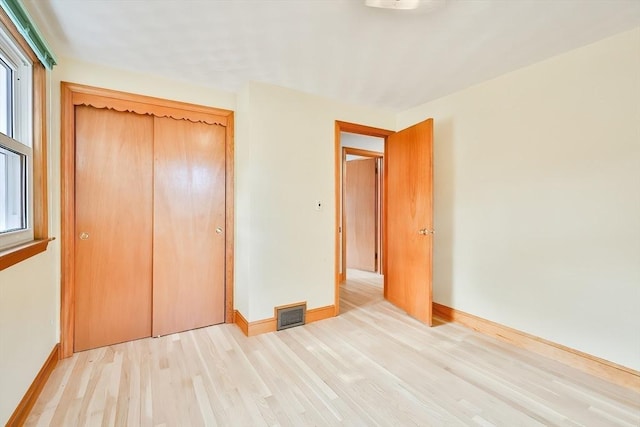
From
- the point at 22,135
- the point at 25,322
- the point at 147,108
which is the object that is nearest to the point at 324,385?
the point at 25,322

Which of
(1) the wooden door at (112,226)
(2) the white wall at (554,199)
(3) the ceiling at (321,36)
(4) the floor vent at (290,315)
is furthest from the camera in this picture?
(4) the floor vent at (290,315)

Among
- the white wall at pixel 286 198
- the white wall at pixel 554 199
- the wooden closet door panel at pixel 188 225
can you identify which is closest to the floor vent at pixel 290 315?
the white wall at pixel 286 198

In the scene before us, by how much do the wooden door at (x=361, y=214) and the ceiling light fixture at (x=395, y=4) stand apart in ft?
11.4

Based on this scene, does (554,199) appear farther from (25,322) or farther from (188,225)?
(25,322)

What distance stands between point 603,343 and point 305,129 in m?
2.76

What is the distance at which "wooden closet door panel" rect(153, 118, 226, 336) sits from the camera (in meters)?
2.40

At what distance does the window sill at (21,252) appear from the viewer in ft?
4.03

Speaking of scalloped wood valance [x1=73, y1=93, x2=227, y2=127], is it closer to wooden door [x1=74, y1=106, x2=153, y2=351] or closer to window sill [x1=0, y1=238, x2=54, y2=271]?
wooden door [x1=74, y1=106, x2=153, y2=351]

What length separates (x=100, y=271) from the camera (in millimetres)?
2197

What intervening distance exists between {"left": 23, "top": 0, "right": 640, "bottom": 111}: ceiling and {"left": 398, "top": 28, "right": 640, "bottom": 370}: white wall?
260 millimetres

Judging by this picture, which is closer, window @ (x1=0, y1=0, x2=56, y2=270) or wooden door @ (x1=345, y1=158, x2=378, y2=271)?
window @ (x1=0, y1=0, x2=56, y2=270)

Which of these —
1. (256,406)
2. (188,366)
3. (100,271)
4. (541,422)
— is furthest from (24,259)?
(541,422)

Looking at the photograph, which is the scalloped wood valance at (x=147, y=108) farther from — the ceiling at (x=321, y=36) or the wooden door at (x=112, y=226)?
the ceiling at (x=321, y=36)

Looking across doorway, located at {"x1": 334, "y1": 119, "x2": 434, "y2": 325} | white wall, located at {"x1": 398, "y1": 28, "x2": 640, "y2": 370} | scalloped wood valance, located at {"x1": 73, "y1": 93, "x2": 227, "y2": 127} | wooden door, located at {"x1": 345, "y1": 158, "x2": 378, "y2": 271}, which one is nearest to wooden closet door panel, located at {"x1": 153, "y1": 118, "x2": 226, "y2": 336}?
scalloped wood valance, located at {"x1": 73, "y1": 93, "x2": 227, "y2": 127}
